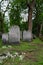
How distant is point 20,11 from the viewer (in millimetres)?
22641

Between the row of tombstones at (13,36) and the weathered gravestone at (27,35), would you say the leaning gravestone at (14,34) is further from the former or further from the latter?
the weathered gravestone at (27,35)

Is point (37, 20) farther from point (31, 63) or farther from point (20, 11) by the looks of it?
point (31, 63)

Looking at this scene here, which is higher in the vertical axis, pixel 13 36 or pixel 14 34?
pixel 14 34

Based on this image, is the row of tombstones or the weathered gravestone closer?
the row of tombstones

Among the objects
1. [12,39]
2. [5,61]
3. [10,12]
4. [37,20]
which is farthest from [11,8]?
[5,61]

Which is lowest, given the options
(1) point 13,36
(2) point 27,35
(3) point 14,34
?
(2) point 27,35

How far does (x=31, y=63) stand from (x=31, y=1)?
34.8 ft

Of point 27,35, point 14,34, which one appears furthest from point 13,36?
point 27,35

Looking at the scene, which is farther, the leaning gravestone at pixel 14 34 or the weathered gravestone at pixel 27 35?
the weathered gravestone at pixel 27 35

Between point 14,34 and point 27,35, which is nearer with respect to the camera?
point 14,34

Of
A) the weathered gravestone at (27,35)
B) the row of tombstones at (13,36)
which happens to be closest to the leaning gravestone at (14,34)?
the row of tombstones at (13,36)

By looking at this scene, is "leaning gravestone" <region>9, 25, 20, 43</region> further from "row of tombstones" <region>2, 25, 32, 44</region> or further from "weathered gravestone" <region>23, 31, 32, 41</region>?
"weathered gravestone" <region>23, 31, 32, 41</region>

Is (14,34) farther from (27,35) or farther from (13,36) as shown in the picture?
(27,35)

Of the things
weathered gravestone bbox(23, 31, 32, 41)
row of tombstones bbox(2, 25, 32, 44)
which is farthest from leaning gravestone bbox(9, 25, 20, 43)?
weathered gravestone bbox(23, 31, 32, 41)
